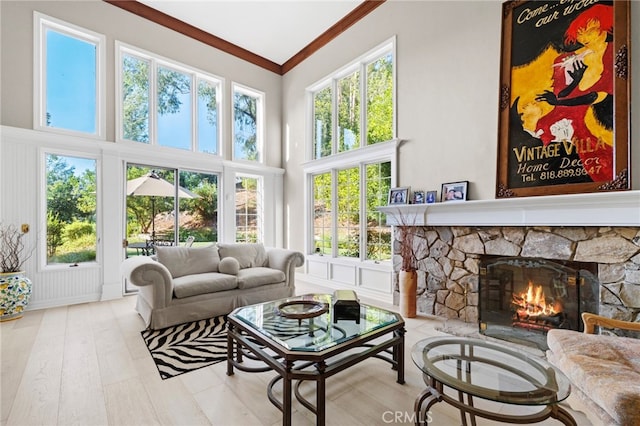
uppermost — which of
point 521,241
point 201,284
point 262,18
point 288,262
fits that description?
point 262,18

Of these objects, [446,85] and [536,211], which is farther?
[446,85]

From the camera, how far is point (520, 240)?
9.59ft

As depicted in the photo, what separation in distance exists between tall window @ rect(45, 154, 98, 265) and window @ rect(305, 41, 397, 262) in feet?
11.3

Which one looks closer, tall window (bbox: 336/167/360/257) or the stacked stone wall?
the stacked stone wall

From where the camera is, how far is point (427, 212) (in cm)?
358

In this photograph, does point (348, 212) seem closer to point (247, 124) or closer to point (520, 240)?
point (520, 240)

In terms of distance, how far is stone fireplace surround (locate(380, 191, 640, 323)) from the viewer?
7.61ft

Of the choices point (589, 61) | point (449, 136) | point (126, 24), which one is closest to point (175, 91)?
point (126, 24)

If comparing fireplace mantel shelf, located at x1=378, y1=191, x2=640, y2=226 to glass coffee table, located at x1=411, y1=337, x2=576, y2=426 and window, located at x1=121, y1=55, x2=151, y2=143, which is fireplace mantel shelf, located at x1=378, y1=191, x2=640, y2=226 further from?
window, located at x1=121, y1=55, x2=151, y2=143

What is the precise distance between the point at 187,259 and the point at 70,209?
1.90 m

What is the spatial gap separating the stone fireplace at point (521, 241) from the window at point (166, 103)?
12.2 feet

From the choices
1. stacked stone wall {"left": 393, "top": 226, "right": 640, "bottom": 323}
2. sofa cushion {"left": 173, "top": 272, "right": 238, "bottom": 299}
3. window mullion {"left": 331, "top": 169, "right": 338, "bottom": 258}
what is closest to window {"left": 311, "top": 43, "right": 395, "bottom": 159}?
window mullion {"left": 331, "top": 169, "right": 338, "bottom": 258}

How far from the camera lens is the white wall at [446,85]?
318cm

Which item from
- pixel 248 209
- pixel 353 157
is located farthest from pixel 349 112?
pixel 248 209
